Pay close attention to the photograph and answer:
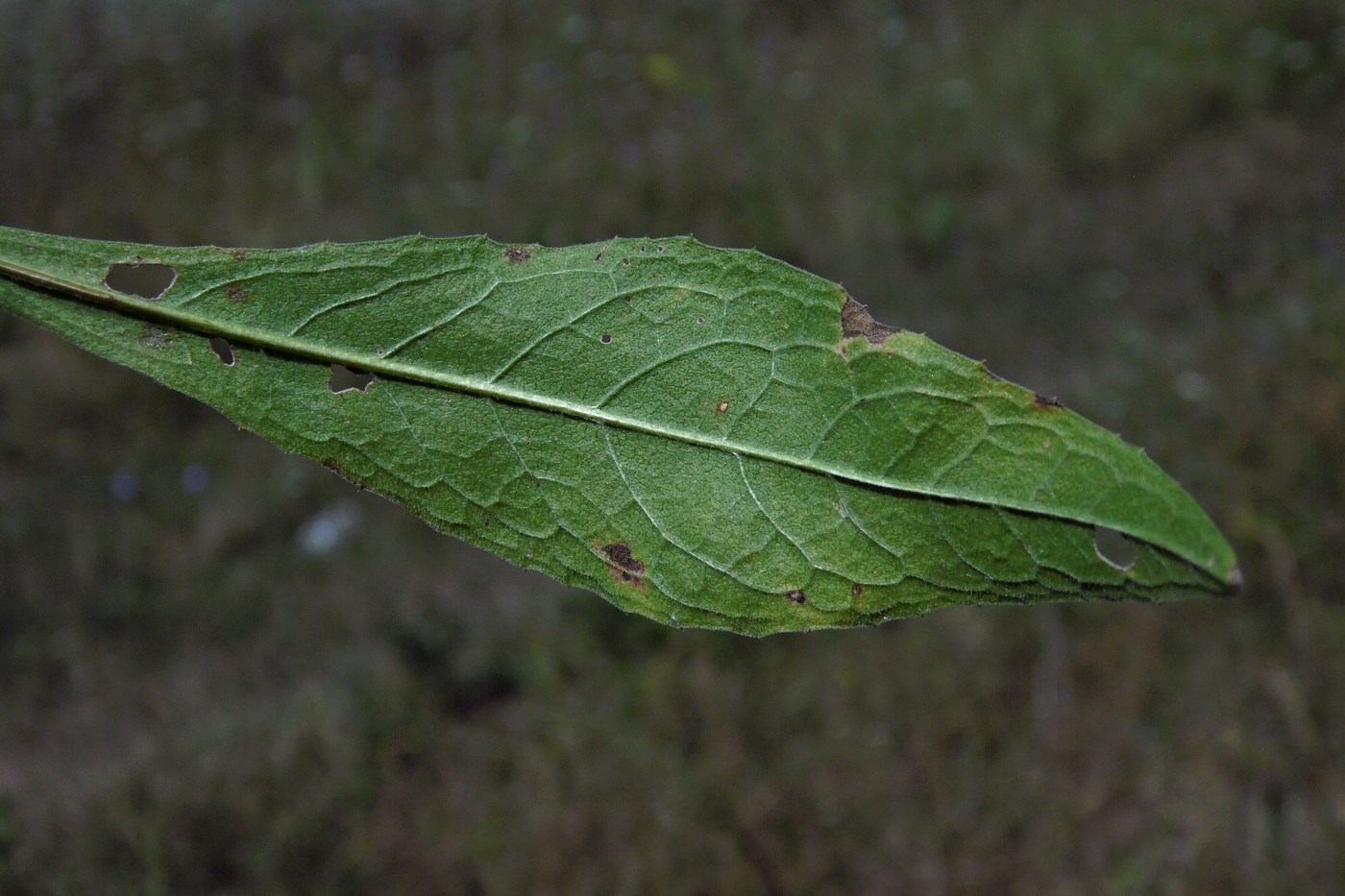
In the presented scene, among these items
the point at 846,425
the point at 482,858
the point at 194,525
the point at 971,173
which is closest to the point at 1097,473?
the point at 846,425

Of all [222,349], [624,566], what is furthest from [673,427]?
[222,349]

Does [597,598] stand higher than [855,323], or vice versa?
[855,323]

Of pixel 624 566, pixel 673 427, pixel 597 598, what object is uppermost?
pixel 673 427

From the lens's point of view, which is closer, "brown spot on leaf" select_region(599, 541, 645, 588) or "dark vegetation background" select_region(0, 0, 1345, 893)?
"brown spot on leaf" select_region(599, 541, 645, 588)

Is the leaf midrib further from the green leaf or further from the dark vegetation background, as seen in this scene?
the dark vegetation background

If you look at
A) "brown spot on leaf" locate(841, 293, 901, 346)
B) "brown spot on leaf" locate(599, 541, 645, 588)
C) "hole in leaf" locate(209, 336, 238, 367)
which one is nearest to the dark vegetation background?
"hole in leaf" locate(209, 336, 238, 367)


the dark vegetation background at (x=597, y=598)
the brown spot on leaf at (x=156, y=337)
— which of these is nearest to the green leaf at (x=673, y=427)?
the brown spot on leaf at (x=156, y=337)

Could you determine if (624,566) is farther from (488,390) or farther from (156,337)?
(156,337)

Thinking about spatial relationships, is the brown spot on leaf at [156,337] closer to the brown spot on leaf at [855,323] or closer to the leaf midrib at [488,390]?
the leaf midrib at [488,390]
